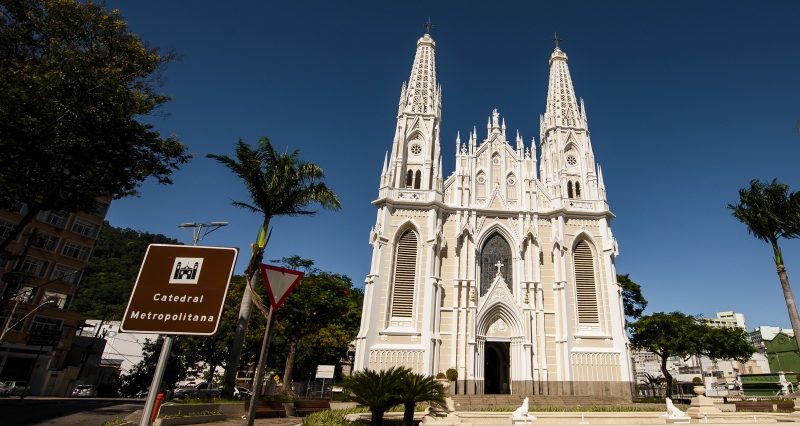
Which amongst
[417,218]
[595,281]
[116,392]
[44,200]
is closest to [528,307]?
[595,281]

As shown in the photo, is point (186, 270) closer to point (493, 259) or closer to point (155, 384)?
point (155, 384)

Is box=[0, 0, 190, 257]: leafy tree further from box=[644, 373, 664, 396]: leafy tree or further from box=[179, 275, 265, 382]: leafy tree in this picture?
box=[644, 373, 664, 396]: leafy tree

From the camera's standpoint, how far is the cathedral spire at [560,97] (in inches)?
1292

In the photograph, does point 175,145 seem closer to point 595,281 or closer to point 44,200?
point 44,200

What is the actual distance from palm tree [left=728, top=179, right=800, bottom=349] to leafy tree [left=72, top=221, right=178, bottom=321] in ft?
170

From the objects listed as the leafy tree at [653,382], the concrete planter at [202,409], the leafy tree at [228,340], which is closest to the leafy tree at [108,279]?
the leafy tree at [228,340]

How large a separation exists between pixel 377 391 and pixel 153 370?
33344mm

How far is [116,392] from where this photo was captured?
100 ft

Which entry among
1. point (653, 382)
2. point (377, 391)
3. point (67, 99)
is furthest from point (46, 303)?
point (653, 382)

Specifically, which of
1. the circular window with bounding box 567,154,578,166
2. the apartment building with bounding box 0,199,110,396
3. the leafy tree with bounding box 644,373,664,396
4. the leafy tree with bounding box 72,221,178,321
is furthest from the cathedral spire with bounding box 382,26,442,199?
the leafy tree with bounding box 72,221,178,321

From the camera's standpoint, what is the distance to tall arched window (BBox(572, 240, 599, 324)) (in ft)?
85.4

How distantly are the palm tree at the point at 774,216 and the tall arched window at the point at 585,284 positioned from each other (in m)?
8.61

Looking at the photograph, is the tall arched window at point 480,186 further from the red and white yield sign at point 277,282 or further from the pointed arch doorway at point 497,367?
the red and white yield sign at point 277,282

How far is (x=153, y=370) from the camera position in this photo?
3478 cm
